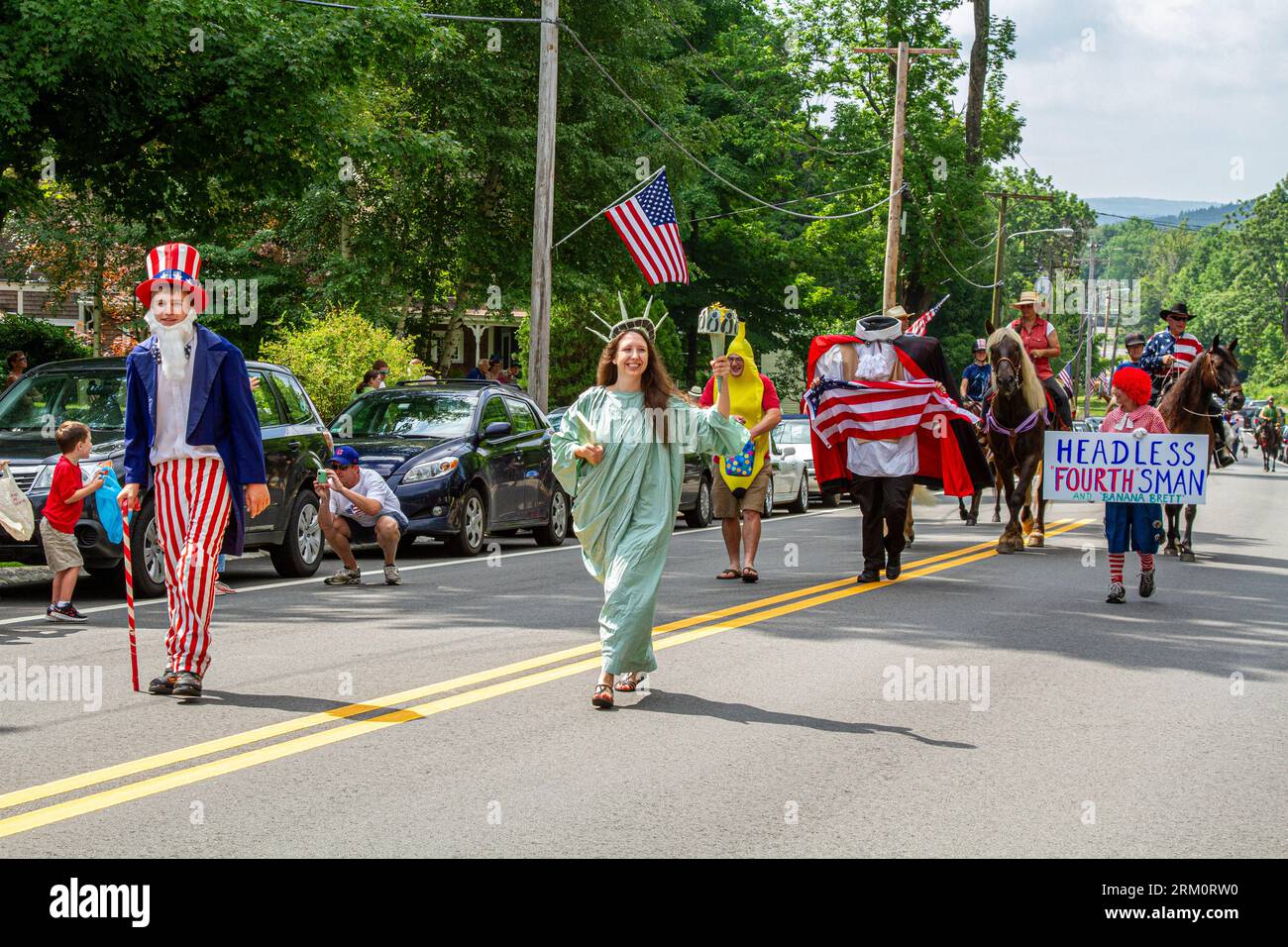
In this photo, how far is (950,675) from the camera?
912 centimetres

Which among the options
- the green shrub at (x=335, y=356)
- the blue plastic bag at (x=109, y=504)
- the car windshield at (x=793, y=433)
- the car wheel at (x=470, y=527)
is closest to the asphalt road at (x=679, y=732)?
the blue plastic bag at (x=109, y=504)

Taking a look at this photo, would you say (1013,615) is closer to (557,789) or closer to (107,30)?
(557,789)

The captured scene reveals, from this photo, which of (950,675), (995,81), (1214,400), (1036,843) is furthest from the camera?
(995,81)

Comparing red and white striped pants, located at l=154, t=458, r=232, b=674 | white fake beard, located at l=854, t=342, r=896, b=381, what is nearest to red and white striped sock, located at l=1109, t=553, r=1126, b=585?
white fake beard, located at l=854, t=342, r=896, b=381

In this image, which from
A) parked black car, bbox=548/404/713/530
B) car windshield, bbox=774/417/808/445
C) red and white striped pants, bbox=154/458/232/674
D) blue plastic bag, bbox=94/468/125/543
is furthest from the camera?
car windshield, bbox=774/417/808/445

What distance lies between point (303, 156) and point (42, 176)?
→ 11.0 ft

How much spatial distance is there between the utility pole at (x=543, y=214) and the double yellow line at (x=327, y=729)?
1279 cm

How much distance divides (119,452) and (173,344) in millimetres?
4821

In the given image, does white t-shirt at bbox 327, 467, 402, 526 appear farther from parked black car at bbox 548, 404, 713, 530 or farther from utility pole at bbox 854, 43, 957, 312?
utility pole at bbox 854, 43, 957, 312

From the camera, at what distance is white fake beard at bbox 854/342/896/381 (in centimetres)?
1427

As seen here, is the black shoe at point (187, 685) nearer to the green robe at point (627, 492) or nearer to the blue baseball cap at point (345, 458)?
the green robe at point (627, 492)

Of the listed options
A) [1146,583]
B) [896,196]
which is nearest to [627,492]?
[1146,583]

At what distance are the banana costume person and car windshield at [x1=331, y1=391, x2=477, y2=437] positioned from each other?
14.6 feet

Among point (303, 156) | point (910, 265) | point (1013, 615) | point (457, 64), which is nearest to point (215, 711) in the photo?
point (1013, 615)
